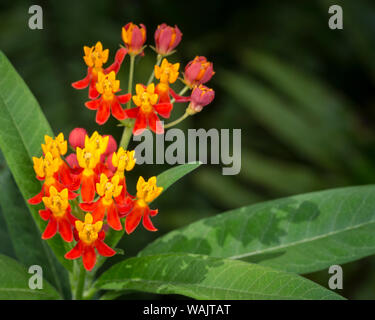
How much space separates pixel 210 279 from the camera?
92 cm

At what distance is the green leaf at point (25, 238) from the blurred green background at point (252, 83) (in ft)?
4.59

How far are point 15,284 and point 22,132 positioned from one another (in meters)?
0.31

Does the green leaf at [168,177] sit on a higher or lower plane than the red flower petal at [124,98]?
lower

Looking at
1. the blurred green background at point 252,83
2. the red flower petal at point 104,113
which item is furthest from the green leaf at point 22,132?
the blurred green background at point 252,83

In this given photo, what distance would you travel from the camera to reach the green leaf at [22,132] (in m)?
1.02

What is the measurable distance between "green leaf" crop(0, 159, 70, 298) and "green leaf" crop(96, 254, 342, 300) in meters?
0.21

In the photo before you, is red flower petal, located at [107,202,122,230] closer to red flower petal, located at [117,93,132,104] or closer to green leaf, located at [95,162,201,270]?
green leaf, located at [95,162,201,270]

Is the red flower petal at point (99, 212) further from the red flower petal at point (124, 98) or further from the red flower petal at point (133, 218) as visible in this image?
the red flower petal at point (124, 98)

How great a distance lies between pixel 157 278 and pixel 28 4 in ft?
8.05

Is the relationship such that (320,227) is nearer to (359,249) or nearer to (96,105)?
(359,249)

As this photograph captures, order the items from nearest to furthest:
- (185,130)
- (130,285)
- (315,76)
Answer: (130,285), (185,130), (315,76)

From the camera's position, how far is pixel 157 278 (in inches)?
38.6

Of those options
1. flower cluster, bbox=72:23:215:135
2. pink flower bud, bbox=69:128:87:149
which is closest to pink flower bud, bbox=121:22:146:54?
flower cluster, bbox=72:23:215:135
